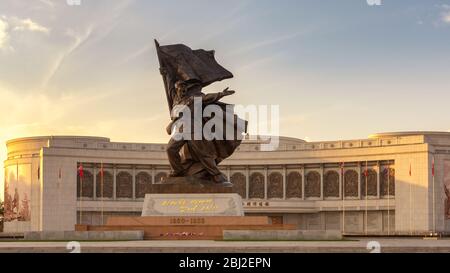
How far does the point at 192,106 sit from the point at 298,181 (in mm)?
46858

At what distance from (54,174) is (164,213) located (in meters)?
47.2

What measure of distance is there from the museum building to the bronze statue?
137 feet

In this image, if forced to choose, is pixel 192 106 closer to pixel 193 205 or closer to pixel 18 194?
pixel 193 205

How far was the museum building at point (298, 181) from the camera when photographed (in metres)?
81.3

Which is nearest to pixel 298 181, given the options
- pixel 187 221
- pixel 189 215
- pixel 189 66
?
pixel 189 66

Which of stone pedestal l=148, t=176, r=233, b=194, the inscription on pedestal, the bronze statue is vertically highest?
the bronze statue

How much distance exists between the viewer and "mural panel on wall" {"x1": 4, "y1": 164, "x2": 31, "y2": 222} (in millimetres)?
90062

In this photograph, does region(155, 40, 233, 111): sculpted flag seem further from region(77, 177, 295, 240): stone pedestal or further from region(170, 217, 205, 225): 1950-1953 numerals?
region(170, 217, 205, 225): 1950-1953 numerals

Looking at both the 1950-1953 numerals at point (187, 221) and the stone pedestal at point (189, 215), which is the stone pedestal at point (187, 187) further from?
the 1950-1953 numerals at point (187, 221)

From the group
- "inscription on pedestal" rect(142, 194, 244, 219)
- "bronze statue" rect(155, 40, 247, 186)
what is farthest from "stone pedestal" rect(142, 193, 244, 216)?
"bronze statue" rect(155, 40, 247, 186)

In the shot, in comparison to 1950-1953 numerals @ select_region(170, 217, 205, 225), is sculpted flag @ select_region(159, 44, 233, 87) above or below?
above

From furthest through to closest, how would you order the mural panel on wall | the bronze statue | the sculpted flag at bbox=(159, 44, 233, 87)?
the mural panel on wall, the sculpted flag at bbox=(159, 44, 233, 87), the bronze statue

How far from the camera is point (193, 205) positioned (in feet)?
128

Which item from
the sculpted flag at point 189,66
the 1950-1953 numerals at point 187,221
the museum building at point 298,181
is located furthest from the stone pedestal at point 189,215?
the museum building at point 298,181
